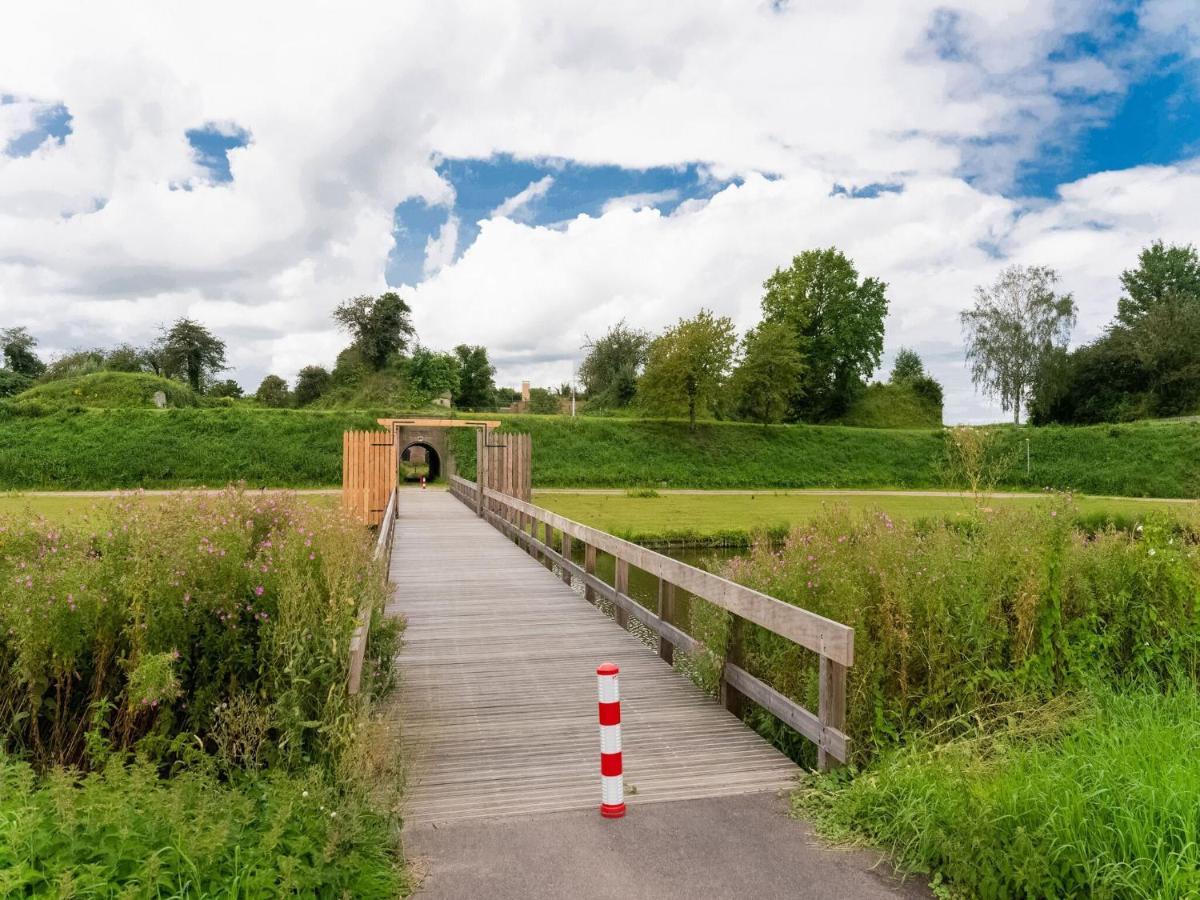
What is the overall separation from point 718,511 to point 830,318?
33.0 metres

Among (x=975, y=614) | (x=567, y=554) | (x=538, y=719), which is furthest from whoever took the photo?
(x=567, y=554)

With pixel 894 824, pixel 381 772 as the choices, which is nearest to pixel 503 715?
pixel 381 772

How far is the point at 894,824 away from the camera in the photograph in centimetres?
354

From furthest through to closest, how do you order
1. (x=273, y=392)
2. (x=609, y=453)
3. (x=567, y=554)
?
(x=273, y=392) → (x=609, y=453) → (x=567, y=554)

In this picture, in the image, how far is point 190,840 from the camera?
2949 mm

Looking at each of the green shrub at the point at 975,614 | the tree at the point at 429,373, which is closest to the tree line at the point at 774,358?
the tree at the point at 429,373

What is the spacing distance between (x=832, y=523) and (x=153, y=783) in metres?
5.29

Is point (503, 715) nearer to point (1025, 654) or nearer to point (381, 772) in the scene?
point (381, 772)

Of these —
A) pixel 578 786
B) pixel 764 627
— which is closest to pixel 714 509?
pixel 764 627

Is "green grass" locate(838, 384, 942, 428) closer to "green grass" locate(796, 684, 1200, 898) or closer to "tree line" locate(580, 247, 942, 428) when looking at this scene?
"tree line" locate(580, 247, 942, 428)

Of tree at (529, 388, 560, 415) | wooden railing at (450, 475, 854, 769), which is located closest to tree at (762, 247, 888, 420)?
tree at (529, 388, 560, 415)

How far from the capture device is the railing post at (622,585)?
8156 millimetres

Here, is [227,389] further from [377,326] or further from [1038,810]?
[1038,810]

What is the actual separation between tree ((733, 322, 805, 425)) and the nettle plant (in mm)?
42250
